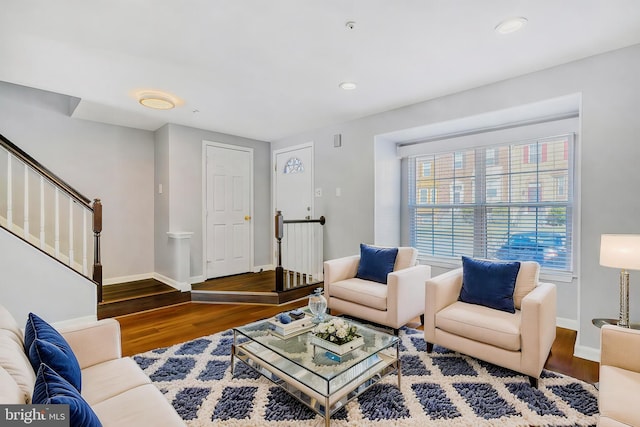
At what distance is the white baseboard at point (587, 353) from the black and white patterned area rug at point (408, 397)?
0.49m

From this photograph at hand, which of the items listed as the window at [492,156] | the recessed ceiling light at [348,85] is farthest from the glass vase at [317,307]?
Result: the window at [492,156]

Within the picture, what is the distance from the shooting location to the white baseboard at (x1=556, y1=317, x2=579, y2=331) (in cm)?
309

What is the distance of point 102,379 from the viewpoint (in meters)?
1.53

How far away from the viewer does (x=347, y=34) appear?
7.27ft

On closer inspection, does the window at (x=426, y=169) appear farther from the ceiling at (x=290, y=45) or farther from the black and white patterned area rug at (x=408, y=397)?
the black and white patterned area rug at (x=408, y=397)

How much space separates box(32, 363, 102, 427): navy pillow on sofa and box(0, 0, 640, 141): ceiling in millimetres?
1995

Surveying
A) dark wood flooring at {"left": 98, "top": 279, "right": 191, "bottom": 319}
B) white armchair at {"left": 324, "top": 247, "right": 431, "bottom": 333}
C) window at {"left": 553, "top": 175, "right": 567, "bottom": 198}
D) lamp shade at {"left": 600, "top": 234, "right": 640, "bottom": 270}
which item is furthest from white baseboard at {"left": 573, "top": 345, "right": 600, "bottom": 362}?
dark wood flooring at {"left": 98, "top": 279, "right": 191, "bottom": 319}

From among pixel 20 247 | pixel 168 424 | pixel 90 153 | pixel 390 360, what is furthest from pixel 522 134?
pixel 90 153

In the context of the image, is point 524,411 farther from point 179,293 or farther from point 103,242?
point 103,242

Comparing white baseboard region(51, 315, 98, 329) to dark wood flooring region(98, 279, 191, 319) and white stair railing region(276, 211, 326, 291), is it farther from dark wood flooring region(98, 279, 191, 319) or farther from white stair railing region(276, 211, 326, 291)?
white stair railing region(276, 211, 326, 291)

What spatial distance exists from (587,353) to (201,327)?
3.44 metres

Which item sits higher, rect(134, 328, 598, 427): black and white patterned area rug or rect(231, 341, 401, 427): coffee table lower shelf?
rect(231, 341, 401, 427): coffee table lower shelf

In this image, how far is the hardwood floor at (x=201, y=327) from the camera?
95.3 inches

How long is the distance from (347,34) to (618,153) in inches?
89.5
